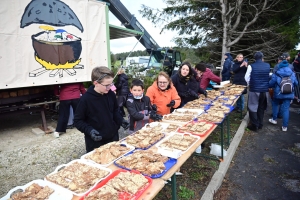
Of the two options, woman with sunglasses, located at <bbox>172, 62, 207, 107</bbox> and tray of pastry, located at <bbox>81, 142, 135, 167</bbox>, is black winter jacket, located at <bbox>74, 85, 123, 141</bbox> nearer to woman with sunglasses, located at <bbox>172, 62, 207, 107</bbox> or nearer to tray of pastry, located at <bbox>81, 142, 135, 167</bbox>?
tray of pastry, located at <bbox>81, 142, 135, 167</bbox>

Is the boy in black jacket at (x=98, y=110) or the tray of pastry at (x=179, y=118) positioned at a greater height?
the boy in black jacket at (x=98, y=110)

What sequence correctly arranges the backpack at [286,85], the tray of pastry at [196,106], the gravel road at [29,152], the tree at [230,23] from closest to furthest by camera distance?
1. the gravel road at [29,152]
2. the tray of pastry at [196,106]
3. the backpack at [286,85]
4. the tree at [230,23]

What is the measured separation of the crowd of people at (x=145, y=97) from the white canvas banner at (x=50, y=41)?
0.60 metres

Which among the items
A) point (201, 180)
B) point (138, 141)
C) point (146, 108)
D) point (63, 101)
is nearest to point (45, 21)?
point (63, 101)

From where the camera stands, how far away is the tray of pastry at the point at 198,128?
2614 mm

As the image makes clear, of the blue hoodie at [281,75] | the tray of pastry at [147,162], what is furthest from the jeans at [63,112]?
the blue hoodie at [281,75]

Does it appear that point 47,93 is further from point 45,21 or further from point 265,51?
point 265,51

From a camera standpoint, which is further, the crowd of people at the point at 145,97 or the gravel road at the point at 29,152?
the gravel road at the point at 29,152

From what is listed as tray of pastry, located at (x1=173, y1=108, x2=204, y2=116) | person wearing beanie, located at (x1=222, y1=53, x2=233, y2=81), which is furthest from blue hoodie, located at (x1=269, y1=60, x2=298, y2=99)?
tray of pastry, located at (x1=173, y1=108, x2=204, y2=116)

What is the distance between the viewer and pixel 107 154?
1960 millimetres

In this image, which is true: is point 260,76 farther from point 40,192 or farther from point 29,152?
point 29,152

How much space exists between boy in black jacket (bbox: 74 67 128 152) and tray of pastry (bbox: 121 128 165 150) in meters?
0.35

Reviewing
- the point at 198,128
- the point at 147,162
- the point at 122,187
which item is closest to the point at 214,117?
the point at 198,128

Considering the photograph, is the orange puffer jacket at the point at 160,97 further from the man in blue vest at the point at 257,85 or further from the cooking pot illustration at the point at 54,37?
the man in blue vest at the point at 257,85
